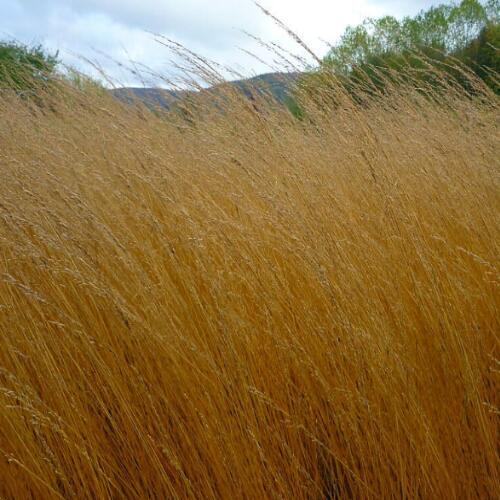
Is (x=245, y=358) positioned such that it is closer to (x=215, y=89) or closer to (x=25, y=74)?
(x=215, y=89)

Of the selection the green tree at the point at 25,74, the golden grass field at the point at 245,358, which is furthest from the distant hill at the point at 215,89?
the golden grass field at the point at 245,358

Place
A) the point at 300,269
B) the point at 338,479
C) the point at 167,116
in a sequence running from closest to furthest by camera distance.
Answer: the point at 338,479 < the point at 300,269 < the point at 167,116

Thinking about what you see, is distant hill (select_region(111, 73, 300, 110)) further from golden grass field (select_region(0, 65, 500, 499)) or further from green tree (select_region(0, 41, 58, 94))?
golden grass field (select_region(0, 65, 500, 499))

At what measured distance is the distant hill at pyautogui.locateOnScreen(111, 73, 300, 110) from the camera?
10.7 feet

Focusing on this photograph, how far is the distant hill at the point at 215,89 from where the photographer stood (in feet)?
10.7

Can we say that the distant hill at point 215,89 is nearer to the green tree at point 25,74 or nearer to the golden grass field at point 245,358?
the green tree at point 25,74

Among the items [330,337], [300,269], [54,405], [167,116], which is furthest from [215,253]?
[167,116]

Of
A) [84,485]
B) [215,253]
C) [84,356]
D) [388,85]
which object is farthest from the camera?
[388,85]

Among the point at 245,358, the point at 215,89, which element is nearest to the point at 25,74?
the point at 215,89

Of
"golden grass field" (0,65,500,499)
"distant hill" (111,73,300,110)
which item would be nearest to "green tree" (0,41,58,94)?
"distant hill" (111,73,300,110)

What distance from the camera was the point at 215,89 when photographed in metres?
3.04

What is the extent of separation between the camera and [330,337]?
1320 millimetres

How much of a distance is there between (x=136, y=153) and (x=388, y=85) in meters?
1.98

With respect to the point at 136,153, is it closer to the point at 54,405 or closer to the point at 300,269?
the point at 300,269
